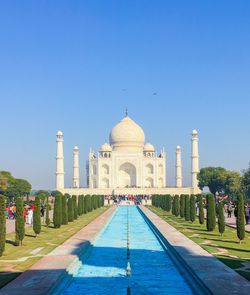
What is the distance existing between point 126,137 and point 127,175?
14.9 ft

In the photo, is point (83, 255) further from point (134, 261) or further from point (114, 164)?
point (114, 164)

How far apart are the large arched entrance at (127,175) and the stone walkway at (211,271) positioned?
151 feet

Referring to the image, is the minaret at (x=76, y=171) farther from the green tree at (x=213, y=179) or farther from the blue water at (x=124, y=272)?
the blue water at (x=124, y=272)

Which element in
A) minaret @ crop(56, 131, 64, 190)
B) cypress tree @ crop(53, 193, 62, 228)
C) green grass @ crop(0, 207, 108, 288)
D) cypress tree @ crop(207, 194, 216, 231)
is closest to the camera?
green grass @ crop(0, 207, 108, 288)

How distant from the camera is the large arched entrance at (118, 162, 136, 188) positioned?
5891cm

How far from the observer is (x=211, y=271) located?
867cm

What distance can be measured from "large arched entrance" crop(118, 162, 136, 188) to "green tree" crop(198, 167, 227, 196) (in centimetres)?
871

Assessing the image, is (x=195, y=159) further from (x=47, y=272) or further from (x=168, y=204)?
(x=47, y=272)

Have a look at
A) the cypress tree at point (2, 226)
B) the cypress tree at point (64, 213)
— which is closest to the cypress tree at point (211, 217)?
the cypress tree at point (64, 213)

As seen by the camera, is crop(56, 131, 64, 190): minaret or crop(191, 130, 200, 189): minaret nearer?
crop(56, 131, 64, 190): minaret

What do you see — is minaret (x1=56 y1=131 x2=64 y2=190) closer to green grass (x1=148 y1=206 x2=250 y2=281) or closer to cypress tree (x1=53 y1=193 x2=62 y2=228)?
cypress tree (x1=53 y1=193 x2=62 y2=228)

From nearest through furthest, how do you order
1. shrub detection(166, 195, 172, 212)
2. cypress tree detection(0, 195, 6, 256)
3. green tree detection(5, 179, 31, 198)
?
cypress tree detection(0, 195, 6, 256) < shrub detection(166, 195, 172, 212) < green tree detection(5, 179, 31, 198)

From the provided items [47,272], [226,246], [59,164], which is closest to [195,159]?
[59,164]

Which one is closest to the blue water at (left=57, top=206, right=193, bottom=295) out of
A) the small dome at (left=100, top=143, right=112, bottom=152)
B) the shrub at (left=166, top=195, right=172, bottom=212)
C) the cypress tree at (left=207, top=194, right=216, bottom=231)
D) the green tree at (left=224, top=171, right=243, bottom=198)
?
the cypress tree at (left=207, top=194, right=216, bottom=231)
